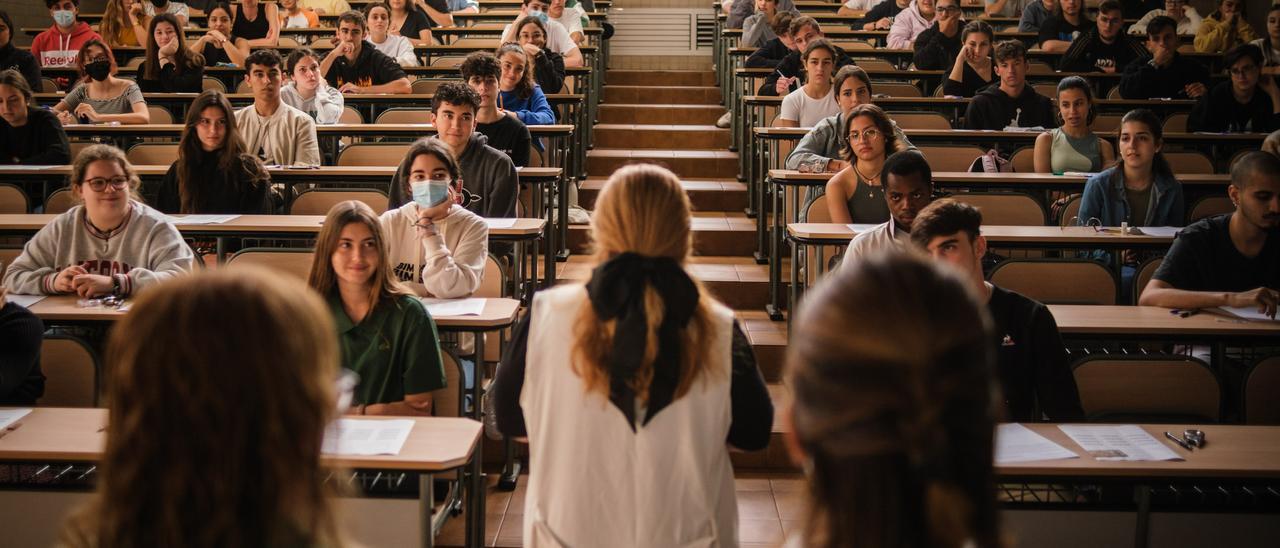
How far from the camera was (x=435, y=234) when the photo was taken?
3658 millimetres

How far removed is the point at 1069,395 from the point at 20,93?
18.3ft

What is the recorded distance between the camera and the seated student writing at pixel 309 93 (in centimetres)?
651

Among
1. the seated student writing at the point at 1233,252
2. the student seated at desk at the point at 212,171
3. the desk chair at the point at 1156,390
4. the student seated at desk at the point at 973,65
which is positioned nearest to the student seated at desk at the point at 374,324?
the desk chair at the point at 1156,390

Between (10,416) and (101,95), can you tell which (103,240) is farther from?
(101,95)

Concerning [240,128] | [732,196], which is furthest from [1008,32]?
[240,128]

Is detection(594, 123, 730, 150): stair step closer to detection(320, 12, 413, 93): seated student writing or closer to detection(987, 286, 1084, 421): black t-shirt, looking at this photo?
detection(320, 12, 413, 93): seated student writing

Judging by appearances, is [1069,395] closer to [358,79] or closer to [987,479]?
[987,479]

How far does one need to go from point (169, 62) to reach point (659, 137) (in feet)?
11.7

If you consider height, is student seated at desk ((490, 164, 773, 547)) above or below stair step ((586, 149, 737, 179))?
below

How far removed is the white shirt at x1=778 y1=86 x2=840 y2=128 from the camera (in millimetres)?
6355

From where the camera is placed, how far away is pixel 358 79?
24.4 ft

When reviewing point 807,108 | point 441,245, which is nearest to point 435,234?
point 441,245

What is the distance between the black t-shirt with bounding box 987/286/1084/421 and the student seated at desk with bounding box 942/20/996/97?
4.61 metres

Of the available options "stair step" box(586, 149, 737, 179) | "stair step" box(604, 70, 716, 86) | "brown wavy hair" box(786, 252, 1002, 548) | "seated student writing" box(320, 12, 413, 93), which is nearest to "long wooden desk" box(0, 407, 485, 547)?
"brown wavy hair" box(786, 252, 1002, 548)
